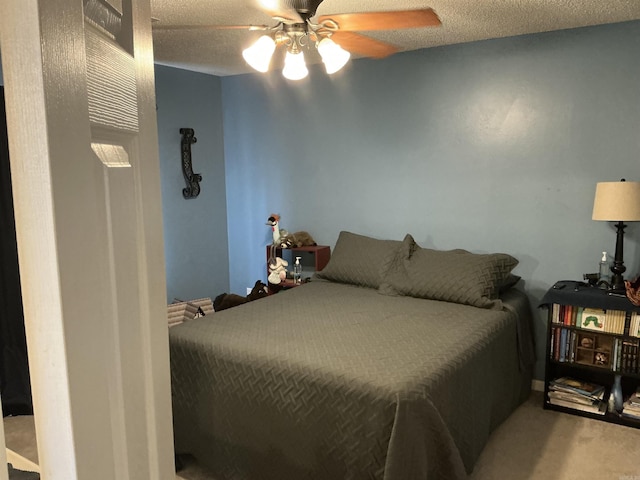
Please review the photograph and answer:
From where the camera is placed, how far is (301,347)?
2309 mm

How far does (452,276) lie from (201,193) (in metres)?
2.36

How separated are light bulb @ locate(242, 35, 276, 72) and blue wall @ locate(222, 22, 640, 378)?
168cm

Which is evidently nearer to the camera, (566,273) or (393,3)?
(393,3)

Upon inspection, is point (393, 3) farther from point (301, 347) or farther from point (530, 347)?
point (530, 347)

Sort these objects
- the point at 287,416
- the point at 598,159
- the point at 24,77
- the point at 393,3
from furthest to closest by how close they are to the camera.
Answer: the point at 598,159, the point at 393,3, the point at 287,416, the point at 24,77

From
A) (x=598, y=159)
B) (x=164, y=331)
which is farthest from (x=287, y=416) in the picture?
(x=598, y=159)

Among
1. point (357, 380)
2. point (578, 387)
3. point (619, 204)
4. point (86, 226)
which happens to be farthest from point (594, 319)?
point (86, 226)

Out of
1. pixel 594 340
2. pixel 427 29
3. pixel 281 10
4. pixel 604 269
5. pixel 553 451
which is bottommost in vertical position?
pixel 553 451

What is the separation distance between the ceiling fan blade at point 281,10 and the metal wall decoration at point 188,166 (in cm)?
236

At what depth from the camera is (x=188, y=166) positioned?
14.1 ft

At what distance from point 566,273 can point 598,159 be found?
2.35ft

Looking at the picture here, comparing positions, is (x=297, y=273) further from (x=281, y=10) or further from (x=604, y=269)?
(x=281, y=10)

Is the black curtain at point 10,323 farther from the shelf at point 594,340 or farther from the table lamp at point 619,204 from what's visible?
the table lamp at point 619,204

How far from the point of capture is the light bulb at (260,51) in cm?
216
